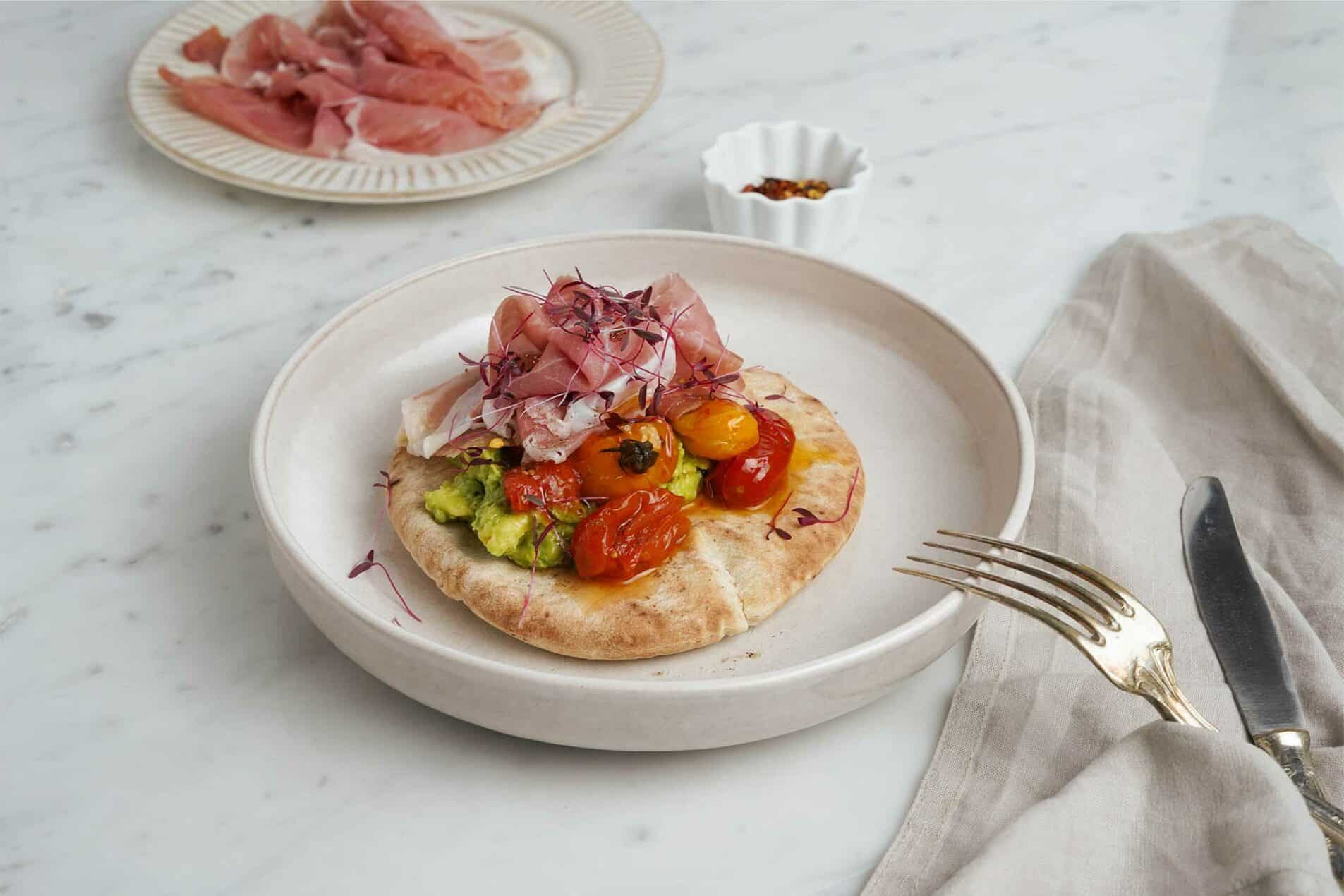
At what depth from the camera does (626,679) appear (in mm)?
2164

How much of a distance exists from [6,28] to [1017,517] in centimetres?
527

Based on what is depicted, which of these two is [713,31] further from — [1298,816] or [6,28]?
[1298,816]

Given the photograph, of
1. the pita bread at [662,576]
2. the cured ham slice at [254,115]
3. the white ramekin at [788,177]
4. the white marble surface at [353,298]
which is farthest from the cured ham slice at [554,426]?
the cured ham slice at [254,115]

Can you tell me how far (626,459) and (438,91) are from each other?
7.59 feet

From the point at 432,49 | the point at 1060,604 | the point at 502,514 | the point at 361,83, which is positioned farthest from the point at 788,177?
→ the point at 1060,604

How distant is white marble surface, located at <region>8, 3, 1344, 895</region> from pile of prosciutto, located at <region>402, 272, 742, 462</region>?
0.58 meters

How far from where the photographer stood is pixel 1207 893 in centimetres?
183

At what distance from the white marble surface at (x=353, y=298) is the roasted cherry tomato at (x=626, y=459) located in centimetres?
57

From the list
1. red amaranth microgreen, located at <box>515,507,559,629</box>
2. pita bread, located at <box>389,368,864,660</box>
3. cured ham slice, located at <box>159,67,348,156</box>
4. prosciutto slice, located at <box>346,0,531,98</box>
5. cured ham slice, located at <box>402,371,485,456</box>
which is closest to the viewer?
pita bread, located at <box>389,368,864,660</box>

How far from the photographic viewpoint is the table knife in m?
2.11

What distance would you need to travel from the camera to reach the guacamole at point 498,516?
2402 millimetres

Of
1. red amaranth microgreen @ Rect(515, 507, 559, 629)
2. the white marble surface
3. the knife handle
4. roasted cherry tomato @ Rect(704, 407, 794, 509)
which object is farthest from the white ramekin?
the knife handle

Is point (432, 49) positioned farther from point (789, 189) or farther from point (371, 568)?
point (371, 568)

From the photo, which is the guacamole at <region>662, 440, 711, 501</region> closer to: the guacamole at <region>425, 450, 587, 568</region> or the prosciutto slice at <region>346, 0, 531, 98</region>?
the guacamole at <region>425, 450, 587, 568</region>
